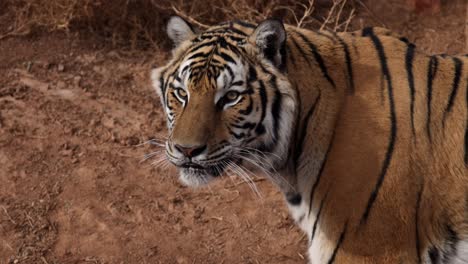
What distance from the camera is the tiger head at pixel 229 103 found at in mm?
2520

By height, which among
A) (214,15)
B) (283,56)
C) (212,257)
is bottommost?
(212,257)

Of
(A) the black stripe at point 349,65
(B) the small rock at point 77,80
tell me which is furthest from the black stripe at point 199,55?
(B) the small rock at point 77,80

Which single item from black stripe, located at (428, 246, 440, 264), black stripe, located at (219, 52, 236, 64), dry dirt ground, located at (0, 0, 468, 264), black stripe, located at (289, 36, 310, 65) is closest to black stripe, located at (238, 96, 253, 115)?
black stripe, located at (219, 52, 236, 64)

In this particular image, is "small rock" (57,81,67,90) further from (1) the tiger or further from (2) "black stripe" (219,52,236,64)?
(2) "black stripe" (219,52,236,64)

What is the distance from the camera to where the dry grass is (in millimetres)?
5020

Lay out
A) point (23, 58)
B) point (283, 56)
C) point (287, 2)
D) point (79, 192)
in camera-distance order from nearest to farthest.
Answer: point (283, 56)
point (79, 192)
point (23, 58)
point (287, 2)

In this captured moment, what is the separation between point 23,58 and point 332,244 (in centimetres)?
307

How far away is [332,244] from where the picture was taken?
2648 millimetres

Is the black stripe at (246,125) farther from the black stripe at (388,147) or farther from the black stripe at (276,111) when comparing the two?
the black stripe at (388,147)

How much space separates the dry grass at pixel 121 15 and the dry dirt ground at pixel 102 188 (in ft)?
0.71

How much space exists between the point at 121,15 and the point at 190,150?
289 centimetres

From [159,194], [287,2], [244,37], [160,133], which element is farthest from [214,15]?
[244,37]

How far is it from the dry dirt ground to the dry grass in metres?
0.22

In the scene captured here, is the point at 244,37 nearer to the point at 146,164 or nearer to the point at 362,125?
the point at 362,125
